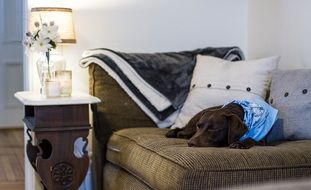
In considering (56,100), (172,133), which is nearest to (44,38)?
(56,100)

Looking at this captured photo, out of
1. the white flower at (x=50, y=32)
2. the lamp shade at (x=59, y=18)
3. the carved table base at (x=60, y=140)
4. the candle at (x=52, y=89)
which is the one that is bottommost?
the carved table base at (x=60, y=140)

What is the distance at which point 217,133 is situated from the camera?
2.38m

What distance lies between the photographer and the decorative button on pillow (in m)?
2.96

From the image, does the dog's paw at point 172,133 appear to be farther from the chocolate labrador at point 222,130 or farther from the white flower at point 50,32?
the white flower at point 50,32

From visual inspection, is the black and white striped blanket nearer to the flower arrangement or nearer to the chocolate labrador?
the flower arrangement

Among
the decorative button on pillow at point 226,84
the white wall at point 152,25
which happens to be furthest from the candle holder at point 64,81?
the decorative button on pillow at point 226,84

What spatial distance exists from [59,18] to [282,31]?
1.37 meters

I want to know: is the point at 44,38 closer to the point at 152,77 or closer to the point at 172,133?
the point at 152,77

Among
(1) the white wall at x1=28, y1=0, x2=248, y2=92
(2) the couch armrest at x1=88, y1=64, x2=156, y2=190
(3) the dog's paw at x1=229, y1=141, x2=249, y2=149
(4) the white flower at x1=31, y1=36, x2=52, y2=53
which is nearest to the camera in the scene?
(3) the dog's paw at x1=229, y1=141, x2=249, y2=149

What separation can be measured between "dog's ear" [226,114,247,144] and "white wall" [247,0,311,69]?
0.91m

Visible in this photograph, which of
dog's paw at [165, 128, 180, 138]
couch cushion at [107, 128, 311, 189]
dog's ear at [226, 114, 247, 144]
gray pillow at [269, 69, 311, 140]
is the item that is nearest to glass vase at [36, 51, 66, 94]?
dog's paw at [165, 128, 180, 138]

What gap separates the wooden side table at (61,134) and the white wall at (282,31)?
4.22ft

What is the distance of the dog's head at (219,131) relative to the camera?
7.76 feet

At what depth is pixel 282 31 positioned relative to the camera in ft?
11.0
